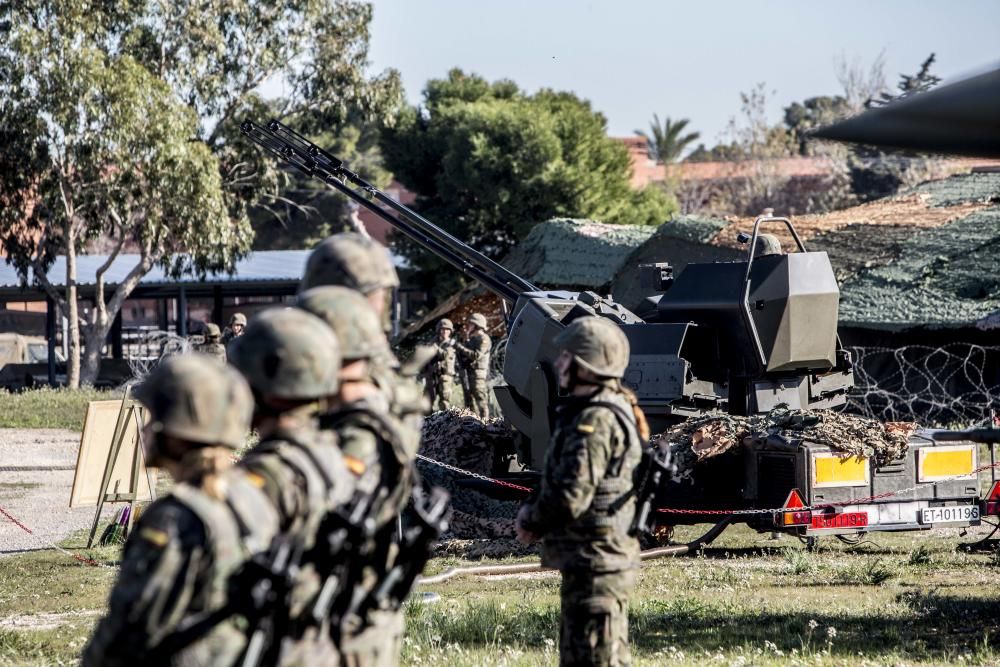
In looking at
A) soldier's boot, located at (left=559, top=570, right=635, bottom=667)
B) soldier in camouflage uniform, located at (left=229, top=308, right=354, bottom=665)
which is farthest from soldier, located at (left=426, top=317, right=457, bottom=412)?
soldier in camouflage uniform, located at (left=229, top=308, right=354, bottom=665)

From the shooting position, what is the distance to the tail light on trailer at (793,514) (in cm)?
1045

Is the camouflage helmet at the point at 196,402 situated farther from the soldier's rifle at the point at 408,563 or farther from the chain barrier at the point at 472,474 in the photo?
the chain barrier at the point at 472,474

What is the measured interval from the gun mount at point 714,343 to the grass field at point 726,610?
132cm

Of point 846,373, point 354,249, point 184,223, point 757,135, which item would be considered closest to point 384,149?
point 184,223

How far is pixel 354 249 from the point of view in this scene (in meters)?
5.27

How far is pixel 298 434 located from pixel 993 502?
26.8 ft

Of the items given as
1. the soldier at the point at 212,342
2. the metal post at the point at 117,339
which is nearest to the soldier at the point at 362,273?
the soldier at the point at 212,342

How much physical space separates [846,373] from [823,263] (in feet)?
3.90

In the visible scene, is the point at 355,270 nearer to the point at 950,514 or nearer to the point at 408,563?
the point at 408,563

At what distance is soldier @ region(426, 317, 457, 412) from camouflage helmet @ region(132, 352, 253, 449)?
1889 centimetres

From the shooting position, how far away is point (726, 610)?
923 cm

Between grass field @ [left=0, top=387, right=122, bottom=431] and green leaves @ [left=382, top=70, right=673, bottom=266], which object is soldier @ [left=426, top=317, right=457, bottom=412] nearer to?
grass field @ [left=0, top=387, right=122, bottom=431]

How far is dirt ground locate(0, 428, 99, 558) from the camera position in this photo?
13.7 m

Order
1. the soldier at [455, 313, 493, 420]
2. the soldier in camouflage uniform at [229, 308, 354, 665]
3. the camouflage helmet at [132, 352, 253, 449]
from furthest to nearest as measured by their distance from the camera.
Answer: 1. the soldier at [455, 313, 493, 420]
2. the soldier in camouflage uniform at [229, 308, 354, 665]
3. the camouflage helmet at [132, 352, 253, 449]
